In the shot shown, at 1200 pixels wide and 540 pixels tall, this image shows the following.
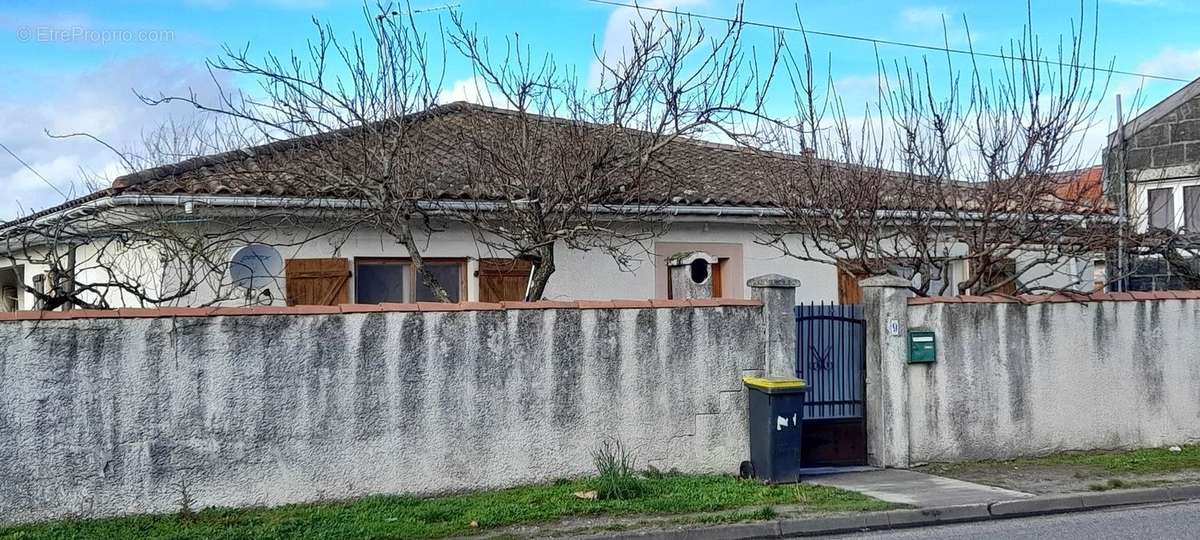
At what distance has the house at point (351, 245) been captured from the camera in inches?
464

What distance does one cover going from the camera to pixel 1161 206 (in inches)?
670

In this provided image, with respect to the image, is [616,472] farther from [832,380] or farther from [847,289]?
[847,289]

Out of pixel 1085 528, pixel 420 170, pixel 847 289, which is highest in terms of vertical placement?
pixel 420 170

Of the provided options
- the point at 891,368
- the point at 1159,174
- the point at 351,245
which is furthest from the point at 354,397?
the point at 1159,174

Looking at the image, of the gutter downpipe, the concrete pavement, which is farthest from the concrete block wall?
the concrete pavement

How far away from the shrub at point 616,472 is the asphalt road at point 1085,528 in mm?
1893

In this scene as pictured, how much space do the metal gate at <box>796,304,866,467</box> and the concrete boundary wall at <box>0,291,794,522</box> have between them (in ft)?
2.42

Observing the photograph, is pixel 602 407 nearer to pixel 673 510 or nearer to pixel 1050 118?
pixel 673 510

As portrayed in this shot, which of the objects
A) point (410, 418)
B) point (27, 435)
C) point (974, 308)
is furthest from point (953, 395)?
point (27, 435)

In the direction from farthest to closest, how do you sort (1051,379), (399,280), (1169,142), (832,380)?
1. (1169,142)
2. (399,280)
3. (1051,379)
4. (832,380)

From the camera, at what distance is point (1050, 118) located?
1289 centimetres

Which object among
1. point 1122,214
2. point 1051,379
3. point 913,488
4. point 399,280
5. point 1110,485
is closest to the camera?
point 913,488

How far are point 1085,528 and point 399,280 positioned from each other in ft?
26.0

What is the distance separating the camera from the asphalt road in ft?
28.8
